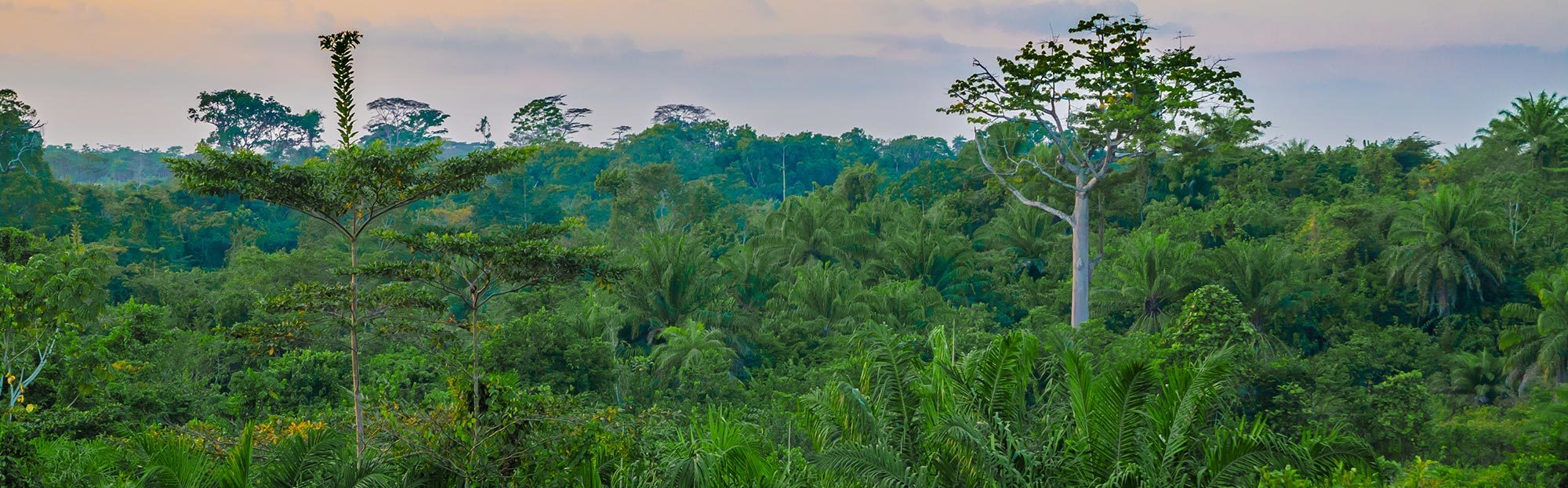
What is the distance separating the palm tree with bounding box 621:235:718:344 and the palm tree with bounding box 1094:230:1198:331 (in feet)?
27.9

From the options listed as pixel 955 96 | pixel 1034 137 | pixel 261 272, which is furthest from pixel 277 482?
pixel 1034 137

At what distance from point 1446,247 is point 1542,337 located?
3241mm

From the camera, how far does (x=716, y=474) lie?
8859 millimetres

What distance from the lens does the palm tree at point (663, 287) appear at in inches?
933

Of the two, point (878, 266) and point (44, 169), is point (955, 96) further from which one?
point (44, 169)

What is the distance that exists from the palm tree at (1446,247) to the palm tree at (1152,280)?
171 inches

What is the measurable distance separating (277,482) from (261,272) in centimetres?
2131

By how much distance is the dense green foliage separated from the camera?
30.1 ft

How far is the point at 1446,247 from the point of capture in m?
23.6

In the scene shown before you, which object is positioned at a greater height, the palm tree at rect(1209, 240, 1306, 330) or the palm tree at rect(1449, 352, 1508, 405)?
the palm tree at rect(1209, 240, 1306, 330)

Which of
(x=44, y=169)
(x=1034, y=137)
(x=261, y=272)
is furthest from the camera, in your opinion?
(x=1034, y=137)

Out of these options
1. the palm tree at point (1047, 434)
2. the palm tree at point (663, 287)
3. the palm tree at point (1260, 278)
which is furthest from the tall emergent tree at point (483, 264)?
the palm tree at point (1260, 278)

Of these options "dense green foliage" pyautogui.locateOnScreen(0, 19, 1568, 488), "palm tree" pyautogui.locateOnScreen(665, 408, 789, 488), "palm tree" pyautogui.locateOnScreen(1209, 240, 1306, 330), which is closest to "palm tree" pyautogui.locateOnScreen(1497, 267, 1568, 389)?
"dense green foliage" pyautogui.locateOnScreen(0, 19, 1568, 488)

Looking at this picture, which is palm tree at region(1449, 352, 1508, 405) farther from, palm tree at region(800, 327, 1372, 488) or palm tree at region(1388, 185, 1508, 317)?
palm tree at region(800, 327, 1372, 488)
